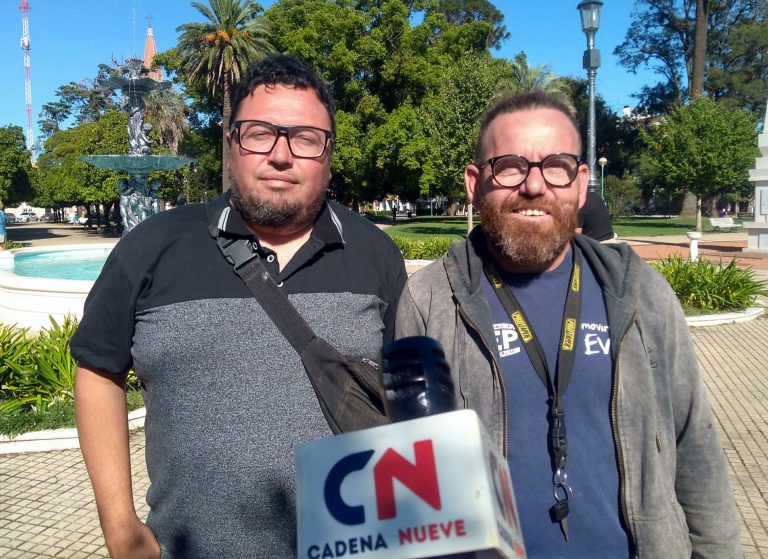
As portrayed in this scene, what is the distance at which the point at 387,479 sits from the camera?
1194 millimetres

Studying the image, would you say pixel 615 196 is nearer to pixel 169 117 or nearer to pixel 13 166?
pixel 169 117

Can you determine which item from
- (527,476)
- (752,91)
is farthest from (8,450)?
(752,91)

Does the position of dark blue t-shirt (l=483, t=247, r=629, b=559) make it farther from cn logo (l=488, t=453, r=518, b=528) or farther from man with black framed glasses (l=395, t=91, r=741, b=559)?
cn logo (l=488, t=453, r=518, b=528)

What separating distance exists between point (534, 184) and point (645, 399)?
0.74 meters

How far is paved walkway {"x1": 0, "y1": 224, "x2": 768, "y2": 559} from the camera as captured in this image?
4.25m

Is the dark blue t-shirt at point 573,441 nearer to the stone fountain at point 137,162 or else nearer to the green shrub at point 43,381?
the green shrub at point 43,381

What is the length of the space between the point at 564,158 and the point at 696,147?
36.4 metres

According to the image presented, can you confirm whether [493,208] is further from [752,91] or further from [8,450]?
[752,91]

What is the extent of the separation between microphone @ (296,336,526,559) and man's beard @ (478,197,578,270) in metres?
0.99

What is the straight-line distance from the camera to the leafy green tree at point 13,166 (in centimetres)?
3803

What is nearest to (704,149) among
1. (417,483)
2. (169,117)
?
(169,117)

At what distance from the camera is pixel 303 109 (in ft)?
7.20

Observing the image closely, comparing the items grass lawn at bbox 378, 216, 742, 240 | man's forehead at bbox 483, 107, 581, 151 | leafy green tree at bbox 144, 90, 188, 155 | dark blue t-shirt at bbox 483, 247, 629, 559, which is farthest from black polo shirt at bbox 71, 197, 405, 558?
leafy green tree at bbox 144, 90, 188, 155

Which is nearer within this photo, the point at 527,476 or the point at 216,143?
the point at 527,476
